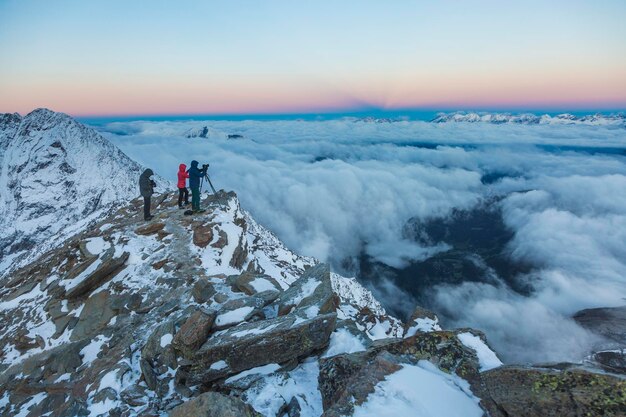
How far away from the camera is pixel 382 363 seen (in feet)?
26.6

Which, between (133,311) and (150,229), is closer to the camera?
(133,311)

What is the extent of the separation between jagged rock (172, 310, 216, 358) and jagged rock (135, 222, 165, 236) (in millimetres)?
13638

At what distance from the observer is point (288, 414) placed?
8.55 metres

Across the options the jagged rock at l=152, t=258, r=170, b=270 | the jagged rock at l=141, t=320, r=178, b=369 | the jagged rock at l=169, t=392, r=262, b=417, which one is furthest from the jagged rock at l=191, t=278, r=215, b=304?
the jagged rock at l=169, t=392, r=262, b=417

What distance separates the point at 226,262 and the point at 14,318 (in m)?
13.4

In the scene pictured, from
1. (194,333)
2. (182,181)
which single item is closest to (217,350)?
(194,333)

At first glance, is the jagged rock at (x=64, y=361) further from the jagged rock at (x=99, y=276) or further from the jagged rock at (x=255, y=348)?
the jagged rock at (x=255, y=348)

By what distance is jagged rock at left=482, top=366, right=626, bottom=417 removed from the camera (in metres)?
5.75

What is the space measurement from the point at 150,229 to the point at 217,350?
1614 centimetres

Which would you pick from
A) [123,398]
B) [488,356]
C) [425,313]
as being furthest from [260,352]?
[425,313]

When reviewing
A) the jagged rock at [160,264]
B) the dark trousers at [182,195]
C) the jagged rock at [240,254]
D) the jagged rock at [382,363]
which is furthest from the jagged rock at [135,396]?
the dark trousers at [182,195]

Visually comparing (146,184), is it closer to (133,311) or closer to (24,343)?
(133,311)

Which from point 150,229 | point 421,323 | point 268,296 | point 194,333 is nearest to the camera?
point 194,333

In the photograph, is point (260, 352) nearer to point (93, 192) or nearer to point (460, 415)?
point (460, 415)
